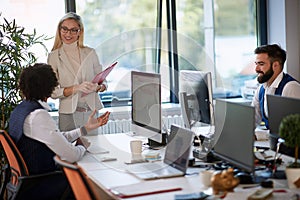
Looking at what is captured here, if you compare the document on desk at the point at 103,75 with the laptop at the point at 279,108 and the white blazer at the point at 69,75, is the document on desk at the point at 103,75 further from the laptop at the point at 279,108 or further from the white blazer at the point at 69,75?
the laptop at the point at 279,108

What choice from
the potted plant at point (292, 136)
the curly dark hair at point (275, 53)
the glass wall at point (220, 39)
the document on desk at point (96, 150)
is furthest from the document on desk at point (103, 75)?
the glass wall at point (220, 39)

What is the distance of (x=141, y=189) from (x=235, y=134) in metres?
0.59

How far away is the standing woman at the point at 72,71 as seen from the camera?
467 centimetres

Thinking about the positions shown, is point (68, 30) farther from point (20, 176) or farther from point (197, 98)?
point (20, 176)

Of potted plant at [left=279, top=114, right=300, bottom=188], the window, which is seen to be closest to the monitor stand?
potted plant at [left=279, top=114, right=300, bottom=188]

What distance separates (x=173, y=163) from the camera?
3223 millimetres

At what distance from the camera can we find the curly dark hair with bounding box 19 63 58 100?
142 inches

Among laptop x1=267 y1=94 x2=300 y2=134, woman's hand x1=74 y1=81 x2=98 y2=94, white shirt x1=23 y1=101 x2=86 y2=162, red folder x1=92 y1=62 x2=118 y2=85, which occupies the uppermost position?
red folder x1=92 y1=62 x2=118 y2=85

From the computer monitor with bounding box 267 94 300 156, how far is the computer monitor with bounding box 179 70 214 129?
1.75 feet

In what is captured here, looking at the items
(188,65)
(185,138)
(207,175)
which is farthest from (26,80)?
(188,65)

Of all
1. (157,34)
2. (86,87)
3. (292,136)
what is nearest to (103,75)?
(86,87)

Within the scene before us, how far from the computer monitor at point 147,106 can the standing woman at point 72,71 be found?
72 centimetres

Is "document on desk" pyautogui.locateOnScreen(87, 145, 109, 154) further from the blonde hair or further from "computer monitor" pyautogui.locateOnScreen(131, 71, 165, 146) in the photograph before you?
the blonde hair

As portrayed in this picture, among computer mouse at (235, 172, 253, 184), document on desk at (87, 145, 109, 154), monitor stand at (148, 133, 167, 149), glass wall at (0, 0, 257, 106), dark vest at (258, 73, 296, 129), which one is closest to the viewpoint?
computer mouse at (235, 172, 253, 184)
